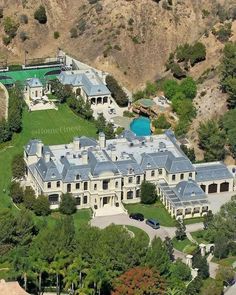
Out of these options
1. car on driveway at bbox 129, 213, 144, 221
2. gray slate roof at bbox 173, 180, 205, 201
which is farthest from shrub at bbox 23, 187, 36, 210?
gray slate roof at bbox 173, 180, 205, 201

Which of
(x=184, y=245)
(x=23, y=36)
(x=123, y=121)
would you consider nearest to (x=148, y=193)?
(x=184, y=245)

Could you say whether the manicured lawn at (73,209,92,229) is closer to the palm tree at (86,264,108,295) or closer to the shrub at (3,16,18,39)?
the palm tree at (86,264,108,295)

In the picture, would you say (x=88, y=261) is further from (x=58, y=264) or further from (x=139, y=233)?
(x=139, y=233)

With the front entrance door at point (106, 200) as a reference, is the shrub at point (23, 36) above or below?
below

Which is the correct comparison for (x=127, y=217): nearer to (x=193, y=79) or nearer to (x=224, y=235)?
(x=224, y=235)

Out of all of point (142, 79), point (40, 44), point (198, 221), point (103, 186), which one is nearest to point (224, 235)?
point (198, 221)

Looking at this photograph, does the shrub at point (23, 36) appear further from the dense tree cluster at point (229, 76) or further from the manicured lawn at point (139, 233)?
the manicured lawn at point (139, 233)

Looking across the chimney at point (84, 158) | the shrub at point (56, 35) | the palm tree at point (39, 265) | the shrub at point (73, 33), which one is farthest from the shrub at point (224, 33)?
the palm tree at point (39, 265)
